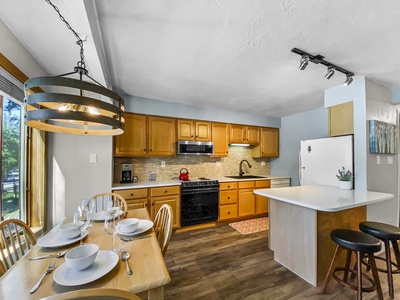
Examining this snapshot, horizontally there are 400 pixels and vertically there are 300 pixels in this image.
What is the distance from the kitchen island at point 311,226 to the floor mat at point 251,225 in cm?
100

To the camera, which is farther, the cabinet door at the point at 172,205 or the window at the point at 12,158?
the cabinet door at the point at 172,205

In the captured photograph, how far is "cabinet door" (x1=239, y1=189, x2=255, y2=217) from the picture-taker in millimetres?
3734

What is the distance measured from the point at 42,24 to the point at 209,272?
2815 millimetres

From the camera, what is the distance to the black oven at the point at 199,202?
323cm

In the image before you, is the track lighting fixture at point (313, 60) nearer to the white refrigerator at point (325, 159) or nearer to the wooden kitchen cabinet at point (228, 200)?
the white refrigerator at point (325, 159)

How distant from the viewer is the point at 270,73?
226cm

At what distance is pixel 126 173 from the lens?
3.18m

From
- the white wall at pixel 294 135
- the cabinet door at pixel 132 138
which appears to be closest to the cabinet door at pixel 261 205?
the white wall at pixel 294 135

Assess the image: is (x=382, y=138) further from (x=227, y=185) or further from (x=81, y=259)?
(x=81, y=259)

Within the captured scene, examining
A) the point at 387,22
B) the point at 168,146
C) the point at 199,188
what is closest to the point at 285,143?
the point at 199,188

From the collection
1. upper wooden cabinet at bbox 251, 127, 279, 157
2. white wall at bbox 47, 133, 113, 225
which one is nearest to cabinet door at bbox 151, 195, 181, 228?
white wall at bbox 47, 133, 113, 225

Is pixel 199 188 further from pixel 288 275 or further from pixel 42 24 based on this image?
pixel 42 24

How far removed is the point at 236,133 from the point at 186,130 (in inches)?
48.5

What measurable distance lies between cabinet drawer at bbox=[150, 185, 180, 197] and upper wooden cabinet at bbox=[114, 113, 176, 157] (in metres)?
0.64
